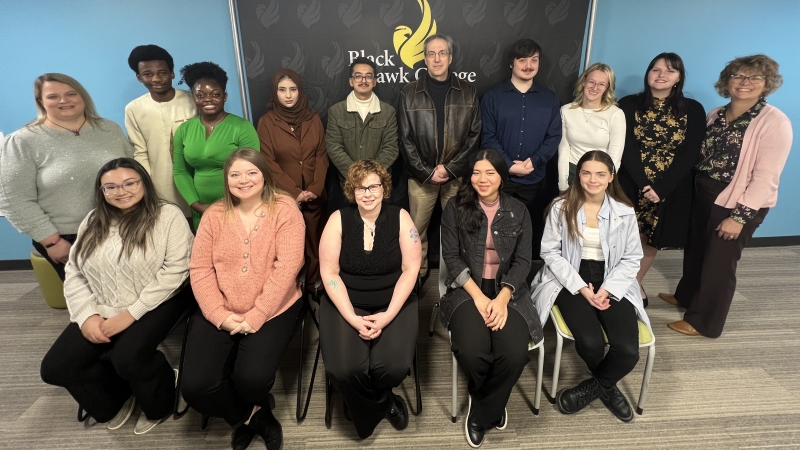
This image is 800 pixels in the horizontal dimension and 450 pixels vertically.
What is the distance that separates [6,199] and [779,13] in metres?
5.28

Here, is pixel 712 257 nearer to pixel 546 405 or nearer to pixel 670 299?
pixel 670 299

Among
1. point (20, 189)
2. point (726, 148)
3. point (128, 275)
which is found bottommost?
point (128, 275)

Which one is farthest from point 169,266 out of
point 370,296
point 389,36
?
point 389,36

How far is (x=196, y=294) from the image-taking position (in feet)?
6.55

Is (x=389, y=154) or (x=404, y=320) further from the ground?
(x=389, y=154)

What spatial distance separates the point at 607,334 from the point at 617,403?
1.35 feet

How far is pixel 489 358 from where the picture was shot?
75.2 inches

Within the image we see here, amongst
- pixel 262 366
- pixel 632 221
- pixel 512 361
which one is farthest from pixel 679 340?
pixel 262 366

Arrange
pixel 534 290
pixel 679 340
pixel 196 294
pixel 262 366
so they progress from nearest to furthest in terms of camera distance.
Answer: pixel 262 366 → pixel 196 294 → pixel 534 290 → pixel 679 340

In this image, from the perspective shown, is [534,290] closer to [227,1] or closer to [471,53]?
[471,53]

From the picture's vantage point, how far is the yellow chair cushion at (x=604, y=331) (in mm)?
2010

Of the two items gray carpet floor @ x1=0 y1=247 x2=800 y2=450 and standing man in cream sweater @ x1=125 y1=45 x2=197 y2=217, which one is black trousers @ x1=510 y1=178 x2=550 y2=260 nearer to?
gray carpet floor @ x1=0 y1=247 x2=800 y2=450

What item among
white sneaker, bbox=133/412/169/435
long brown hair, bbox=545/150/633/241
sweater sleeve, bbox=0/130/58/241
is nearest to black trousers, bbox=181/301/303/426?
white sneaker, bbox=133/412/169/435

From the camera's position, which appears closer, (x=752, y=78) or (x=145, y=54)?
(x=752, y=78)
